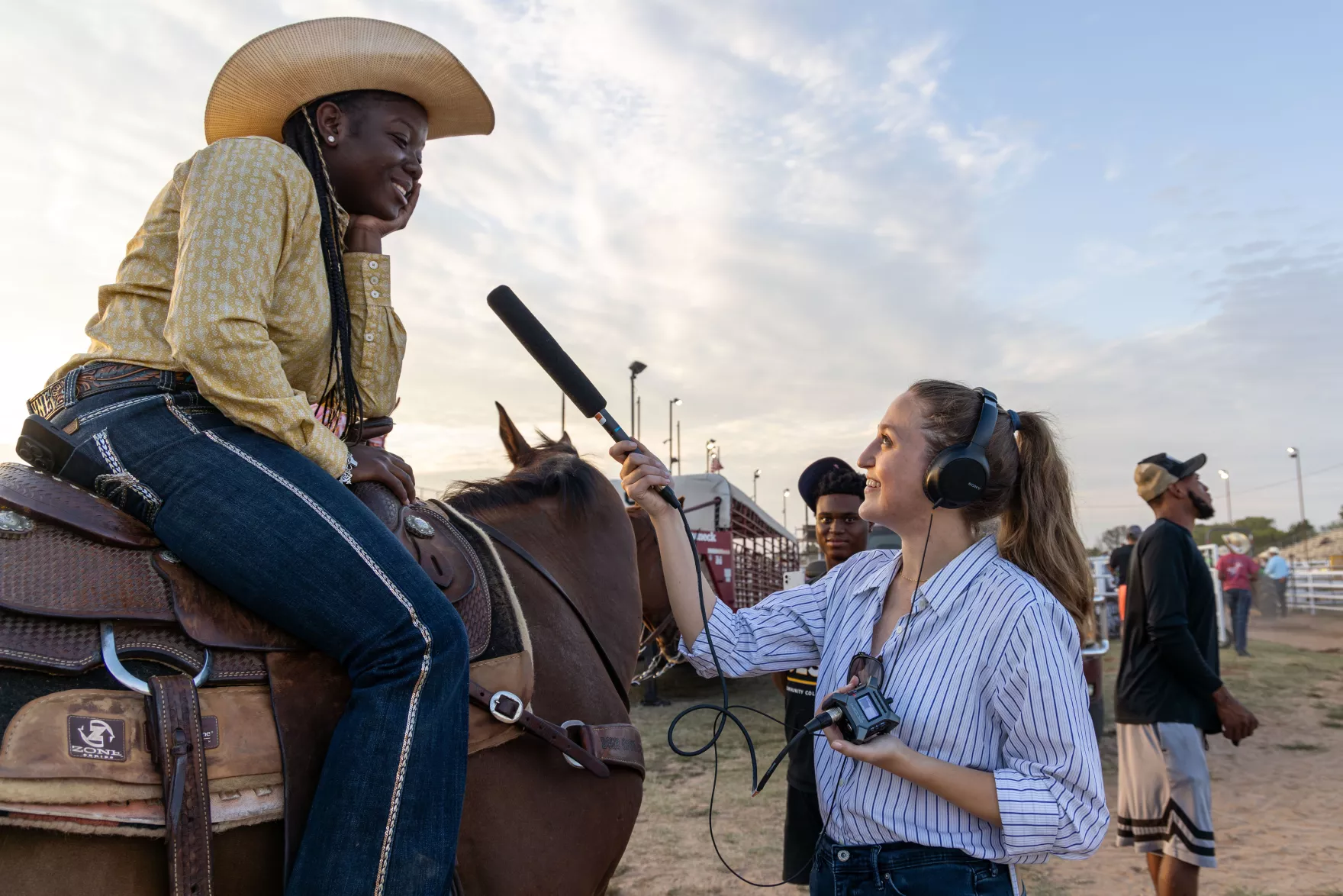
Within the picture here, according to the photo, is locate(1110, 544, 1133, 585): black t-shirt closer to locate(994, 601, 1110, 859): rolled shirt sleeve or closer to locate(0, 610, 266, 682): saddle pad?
locate(994, 601, 1110, 859): rolled shirt sleeve

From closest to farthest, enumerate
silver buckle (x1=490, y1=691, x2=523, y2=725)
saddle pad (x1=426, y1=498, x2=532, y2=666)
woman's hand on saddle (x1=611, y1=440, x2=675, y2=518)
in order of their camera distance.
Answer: silver buckle (x1=490, y1=691, x2=523, y2=725) → saddle pad (x1=426, y1=498, x2=532, y2=666) → woman's hand on saddle (x1=611, y1=440, x2=675, y2=518)

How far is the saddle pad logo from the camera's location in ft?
4.71

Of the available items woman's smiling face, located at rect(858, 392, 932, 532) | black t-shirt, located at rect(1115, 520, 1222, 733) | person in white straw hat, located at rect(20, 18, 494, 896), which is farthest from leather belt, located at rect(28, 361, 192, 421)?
black t-shirt, located at rect(1115, 520, 1222, 733)

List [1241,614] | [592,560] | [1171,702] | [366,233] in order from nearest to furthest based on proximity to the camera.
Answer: [366,233] → [592,560] → [1171,702] → [1241,614]

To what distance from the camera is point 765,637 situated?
2.19 metres

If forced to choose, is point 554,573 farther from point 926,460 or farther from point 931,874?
point 931,874

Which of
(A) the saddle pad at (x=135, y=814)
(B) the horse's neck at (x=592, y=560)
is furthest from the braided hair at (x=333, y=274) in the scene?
(A) the saddle pad at (x=135, y=814)

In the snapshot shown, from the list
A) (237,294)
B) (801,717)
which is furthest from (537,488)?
(801,717)

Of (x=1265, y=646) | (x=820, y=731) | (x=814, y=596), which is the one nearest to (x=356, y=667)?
(x=820, y=731)

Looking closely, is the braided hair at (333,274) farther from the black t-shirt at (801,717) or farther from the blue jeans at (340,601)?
the black t-shirt at (801,717)

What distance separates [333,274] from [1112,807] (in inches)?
263

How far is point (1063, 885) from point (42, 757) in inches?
211

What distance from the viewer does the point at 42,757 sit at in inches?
55.0

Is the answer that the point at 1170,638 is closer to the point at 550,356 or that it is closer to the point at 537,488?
the point at 537,488
